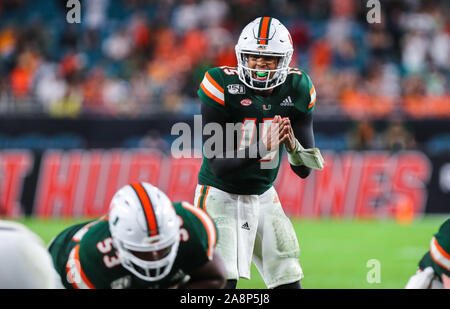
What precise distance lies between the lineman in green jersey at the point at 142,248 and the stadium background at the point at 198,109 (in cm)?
571

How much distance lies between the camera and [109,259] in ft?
14.7

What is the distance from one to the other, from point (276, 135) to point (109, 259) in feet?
4.37

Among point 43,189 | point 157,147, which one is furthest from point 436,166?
point 43,189

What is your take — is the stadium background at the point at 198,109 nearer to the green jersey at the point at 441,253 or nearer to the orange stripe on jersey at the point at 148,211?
the green jersey at the point at 441,253

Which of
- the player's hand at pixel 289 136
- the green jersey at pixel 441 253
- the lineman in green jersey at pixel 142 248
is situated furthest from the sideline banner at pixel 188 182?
the green jersey at pixel 441 253

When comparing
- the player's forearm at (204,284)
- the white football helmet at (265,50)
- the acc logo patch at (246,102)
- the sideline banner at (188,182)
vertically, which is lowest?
the sideline banner at (188,182)

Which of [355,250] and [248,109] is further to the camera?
[355,250]

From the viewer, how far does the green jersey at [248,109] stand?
5422 mm

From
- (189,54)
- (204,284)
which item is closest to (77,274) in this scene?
(204,284)

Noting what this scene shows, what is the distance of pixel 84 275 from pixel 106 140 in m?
9.55

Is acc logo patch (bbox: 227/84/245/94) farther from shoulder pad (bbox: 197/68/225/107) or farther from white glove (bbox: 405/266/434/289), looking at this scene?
white glove (bbox: 405/266/434/289)

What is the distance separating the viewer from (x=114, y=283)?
4512mm

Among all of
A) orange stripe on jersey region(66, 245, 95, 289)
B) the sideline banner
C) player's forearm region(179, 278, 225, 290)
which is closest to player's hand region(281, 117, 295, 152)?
player's forearm region(179, 278, 225, 290)

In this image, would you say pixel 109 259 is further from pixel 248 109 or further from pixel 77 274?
pixel 248 109
